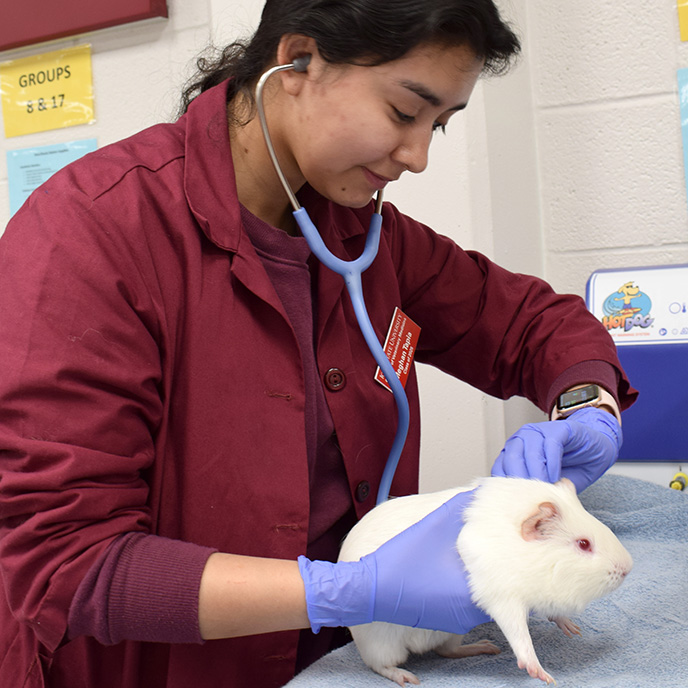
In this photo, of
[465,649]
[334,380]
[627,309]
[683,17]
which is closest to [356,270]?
[334,380]

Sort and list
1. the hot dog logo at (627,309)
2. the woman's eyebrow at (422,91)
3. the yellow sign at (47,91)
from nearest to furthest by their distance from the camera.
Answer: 1. the woman's eyebrow at (422,91)
2. the hot dog logo at (627,309)
3. the yellow sign at (47,91)

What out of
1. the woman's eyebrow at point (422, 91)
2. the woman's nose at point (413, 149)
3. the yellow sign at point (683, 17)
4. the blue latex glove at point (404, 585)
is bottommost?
the blue latex glove at point (404, 585)

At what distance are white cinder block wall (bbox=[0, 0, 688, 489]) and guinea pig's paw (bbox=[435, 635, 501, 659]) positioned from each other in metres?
0.67

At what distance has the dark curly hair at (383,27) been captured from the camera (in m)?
0.83

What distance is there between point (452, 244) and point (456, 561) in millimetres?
626

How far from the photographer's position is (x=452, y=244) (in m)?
1.28

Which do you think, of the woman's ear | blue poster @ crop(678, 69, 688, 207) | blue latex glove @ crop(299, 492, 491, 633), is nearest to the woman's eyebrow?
the woman's ear

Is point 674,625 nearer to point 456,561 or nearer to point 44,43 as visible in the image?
point 456,561

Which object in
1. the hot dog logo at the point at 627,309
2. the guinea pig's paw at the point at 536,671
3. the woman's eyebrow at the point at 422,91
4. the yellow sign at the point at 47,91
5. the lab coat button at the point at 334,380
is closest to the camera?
the guinea pig's paw at the point at 536,671

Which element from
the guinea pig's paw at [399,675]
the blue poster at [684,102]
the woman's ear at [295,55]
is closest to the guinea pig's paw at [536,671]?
the guinea pig's paw at [399,675]

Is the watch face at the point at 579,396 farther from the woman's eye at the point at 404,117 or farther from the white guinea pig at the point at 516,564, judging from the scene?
the woman's eye at the point at 404,117

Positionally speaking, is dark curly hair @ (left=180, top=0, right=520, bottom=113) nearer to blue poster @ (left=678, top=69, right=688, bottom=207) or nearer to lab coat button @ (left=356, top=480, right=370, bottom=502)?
lab coat button @ (left=356, top=480, right=370, bottom=502)

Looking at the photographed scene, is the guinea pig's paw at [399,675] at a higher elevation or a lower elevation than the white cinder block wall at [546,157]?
lower

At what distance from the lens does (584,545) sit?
0.82 meters
